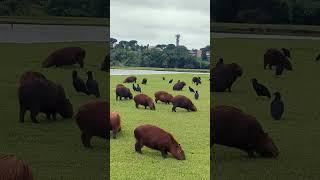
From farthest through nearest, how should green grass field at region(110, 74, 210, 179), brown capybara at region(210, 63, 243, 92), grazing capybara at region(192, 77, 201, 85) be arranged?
1. grazing capybara at region(192, 77, 201, 85)
2. green grass field at region(110, 74, 210, 179)
3. brown capybara at region(210, 63, 243, 92)

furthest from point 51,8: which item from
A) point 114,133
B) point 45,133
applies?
point 114,133

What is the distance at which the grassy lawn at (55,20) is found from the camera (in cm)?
372

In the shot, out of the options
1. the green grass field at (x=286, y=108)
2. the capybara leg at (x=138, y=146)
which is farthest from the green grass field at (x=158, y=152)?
the green grass field at (x=286, y=108)

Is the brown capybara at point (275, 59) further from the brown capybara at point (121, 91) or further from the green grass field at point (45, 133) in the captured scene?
the brown capybara at point (121, 91)

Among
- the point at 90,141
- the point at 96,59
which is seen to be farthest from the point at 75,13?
the point at 90,141

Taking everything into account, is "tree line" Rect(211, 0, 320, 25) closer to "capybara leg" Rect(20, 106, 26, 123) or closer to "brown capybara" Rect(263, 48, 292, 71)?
"brown capybara" Rect(263, 48, 292, 71)

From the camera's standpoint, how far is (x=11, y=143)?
12.5 ft

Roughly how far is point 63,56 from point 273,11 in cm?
194

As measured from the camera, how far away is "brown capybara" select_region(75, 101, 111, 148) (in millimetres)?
3887

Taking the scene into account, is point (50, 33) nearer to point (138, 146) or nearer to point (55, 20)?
point (55, 20)

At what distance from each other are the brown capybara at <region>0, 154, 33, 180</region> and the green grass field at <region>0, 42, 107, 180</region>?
1.31 feet

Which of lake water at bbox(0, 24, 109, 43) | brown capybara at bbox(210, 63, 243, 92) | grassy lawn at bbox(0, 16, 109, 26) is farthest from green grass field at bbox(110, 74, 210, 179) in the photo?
grassy lawn at bbox(0, 16, 109, 26)

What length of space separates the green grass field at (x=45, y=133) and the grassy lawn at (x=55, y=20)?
0.18 meters

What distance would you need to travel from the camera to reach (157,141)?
477 cm
